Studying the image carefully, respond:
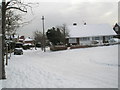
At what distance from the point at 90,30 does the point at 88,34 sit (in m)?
2.49

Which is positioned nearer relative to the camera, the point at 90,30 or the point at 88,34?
the point at 88,34

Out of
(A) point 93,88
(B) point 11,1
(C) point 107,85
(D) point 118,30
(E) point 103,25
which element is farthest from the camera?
(D) point 118,30

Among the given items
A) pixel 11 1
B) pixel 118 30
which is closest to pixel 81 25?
pixel 118 30

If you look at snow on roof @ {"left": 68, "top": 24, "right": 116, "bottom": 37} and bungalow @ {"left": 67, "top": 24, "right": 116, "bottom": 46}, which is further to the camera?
snow on roof @ {"left": 68, "top": 24, "right": 116, "bottom": 37}

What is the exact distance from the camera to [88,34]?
67.5 m

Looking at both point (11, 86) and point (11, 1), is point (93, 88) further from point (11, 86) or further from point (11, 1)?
point (11, 1)

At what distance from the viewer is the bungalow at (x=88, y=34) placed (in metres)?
66.6

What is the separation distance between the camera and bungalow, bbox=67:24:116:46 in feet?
219

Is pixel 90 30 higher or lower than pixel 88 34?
higher

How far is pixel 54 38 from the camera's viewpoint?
56.9 meters

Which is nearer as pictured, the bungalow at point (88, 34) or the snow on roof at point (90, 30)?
the bungalow at point (88, 34)

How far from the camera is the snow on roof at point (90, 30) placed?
67.4m

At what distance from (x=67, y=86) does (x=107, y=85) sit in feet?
5.71

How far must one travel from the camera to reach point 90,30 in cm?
6944
